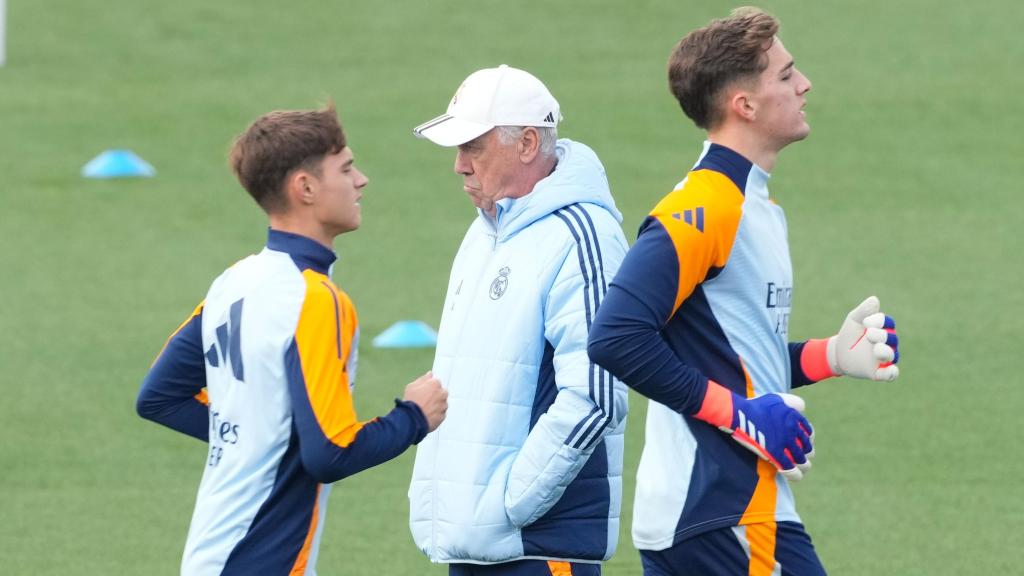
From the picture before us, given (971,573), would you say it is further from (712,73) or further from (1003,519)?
(712,73)

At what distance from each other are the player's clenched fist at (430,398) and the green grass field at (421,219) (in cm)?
95

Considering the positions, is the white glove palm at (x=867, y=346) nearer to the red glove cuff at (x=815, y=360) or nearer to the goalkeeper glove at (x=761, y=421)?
the red glove cuff at (x=815, y=360)

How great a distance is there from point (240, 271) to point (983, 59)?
42.2 ft

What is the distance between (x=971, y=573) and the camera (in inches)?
270

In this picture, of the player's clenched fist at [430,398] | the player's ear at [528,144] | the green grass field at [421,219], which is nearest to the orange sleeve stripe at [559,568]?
the player's clenched fist at [430,398]

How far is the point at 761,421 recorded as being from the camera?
3902mm

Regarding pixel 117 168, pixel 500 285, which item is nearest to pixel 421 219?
pixel 117 168

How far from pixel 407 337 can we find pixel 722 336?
5936mm

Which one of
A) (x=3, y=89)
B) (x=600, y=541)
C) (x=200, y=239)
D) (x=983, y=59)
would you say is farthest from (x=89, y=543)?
(x=983, y=59)

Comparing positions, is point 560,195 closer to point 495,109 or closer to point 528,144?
point 528,144

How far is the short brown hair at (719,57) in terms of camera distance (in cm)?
407

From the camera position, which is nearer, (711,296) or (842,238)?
(711,296)

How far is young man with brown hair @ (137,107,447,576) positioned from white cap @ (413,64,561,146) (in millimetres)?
371

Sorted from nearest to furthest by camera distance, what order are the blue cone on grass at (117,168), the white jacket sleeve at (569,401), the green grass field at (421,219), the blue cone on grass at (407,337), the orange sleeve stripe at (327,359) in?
the orange sleeve stripe at (327,359)
the white jacket sleeve at (569,401)
the green grass field at (421,219)
the blue cone on grass at (407,337)
the blue cone on grass at (117,168)
